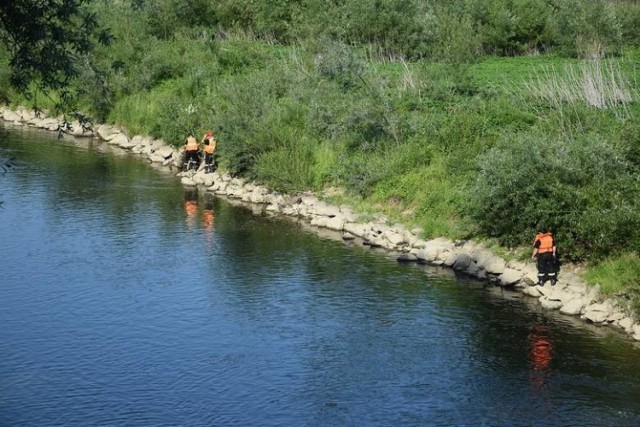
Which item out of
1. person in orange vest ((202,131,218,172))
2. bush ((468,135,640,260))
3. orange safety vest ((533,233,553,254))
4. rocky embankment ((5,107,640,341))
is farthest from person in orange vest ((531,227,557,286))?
person in orange vest ((202,131,218,172))

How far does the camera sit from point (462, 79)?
2046 inches

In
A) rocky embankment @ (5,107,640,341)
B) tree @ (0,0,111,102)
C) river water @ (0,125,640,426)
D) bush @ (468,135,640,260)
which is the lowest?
river water @ (0,125,640,426)

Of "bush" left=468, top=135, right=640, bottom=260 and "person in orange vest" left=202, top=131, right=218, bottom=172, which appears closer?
"bush" left=468, top=135, right=640, bottom=260

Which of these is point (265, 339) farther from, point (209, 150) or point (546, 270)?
point (209, 150)

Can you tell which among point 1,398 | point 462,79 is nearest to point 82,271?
point 1,398

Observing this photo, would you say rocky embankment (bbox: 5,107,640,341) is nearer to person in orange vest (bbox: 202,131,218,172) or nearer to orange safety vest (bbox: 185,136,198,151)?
person in orange vest (bbox: 202,131,218,172)

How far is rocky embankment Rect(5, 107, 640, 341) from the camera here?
3147 centimetres

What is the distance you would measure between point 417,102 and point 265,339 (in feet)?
74.3

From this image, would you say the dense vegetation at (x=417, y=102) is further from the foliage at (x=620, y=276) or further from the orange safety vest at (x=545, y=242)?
the orange safety vest at (x=545, y=242)

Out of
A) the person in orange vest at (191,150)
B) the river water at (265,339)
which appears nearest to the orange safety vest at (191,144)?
the person in orange vest at (191,150)

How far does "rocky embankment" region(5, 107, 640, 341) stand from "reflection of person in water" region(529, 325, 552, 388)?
2.04 metres

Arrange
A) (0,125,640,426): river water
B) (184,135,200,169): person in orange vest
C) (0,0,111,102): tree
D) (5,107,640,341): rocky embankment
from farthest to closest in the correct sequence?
(184,135,200,169): person in orange vest < (5,107,640,341): rocky embankment < (0,125,640,426): river water < (0,0,111,102): tree

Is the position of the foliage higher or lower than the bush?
lower

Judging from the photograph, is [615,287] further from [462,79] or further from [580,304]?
[462,79]
